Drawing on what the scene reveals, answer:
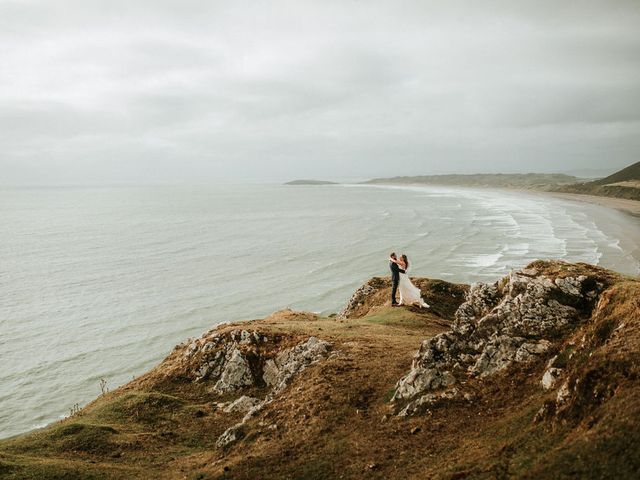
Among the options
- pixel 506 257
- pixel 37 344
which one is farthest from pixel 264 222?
pixel 37 344

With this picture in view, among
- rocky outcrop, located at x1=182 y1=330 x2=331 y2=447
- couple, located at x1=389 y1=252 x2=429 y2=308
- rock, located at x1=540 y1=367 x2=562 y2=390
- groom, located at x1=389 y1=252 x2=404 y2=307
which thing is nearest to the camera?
rock, located at x1=540 y1=367 x2=562 y2=390

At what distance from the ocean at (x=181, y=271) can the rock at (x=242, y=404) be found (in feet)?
55.0

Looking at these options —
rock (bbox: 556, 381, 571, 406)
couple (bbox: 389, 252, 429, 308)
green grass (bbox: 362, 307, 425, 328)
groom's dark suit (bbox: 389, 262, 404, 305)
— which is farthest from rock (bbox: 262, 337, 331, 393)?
rock (bbox: 556, 381, 571, 406)

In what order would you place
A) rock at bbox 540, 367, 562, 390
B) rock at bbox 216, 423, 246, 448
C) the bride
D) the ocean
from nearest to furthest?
rock at bbox 540, 367, 562, 390
rock at bbox 216, 423, 246, 448
the bride
the ocean

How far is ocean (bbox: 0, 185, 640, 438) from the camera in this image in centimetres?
3719

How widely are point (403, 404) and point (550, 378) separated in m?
4.74

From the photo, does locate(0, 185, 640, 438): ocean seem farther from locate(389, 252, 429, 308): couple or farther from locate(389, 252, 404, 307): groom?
locate(389, 252, 429, 308): couple

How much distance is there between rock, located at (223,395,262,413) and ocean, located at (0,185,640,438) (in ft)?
55.0

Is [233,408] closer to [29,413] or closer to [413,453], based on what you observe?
[413,453]

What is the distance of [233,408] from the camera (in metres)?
19.6

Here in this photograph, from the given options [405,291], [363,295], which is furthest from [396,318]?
[363,295]

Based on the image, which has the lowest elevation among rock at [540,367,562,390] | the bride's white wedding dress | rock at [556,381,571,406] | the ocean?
the ocean

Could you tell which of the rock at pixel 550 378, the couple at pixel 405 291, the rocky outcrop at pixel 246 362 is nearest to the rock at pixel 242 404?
the rocky outcrop at pixel 246 362

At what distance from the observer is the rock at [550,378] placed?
12.7 meters
